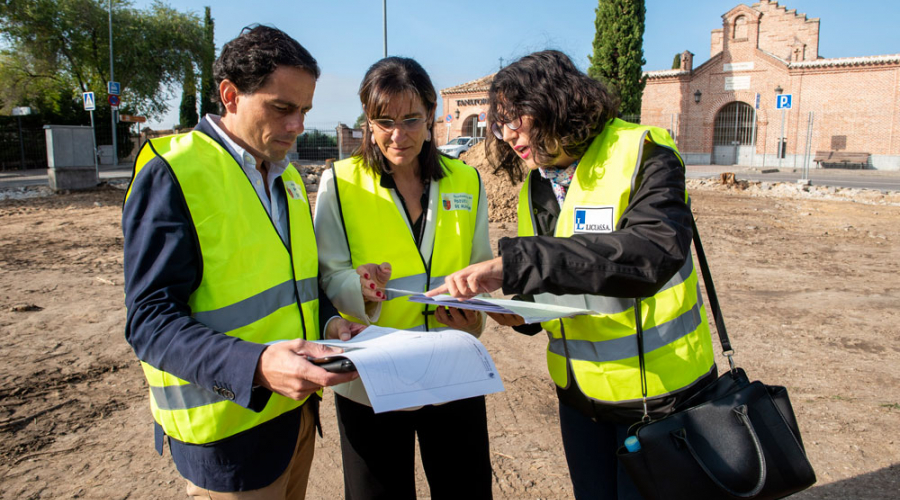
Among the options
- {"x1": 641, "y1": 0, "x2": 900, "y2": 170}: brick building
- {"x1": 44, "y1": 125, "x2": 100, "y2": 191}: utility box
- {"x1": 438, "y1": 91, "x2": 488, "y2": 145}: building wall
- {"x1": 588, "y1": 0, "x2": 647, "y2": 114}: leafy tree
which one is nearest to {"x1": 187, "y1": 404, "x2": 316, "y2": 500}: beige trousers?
{"x1": 44, "y1": 125, "x2": 100, "y2": 191}: utility box

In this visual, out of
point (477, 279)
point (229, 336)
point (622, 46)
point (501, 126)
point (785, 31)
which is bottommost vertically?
point (229, 336)

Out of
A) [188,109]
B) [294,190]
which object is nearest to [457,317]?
[294,190]

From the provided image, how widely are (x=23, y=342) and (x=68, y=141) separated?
12.9 m

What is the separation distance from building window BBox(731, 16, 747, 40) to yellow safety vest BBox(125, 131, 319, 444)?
36.6m

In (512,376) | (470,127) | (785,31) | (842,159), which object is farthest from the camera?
(470,127)

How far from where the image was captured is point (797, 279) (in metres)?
7.43

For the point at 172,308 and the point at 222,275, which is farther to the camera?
the point at 222,275

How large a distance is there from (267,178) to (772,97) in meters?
35.5

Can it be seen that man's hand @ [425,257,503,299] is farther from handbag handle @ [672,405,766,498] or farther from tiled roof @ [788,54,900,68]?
tiled roof @ [788,54,900,68]

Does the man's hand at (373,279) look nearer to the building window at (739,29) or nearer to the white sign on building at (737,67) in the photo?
the white sign on building at (737,67)

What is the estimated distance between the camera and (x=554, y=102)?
75.5 inches

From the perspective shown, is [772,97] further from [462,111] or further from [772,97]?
[462,111]

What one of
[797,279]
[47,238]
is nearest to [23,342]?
[47,238]

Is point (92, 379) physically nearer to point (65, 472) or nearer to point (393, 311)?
point (65, 472)
